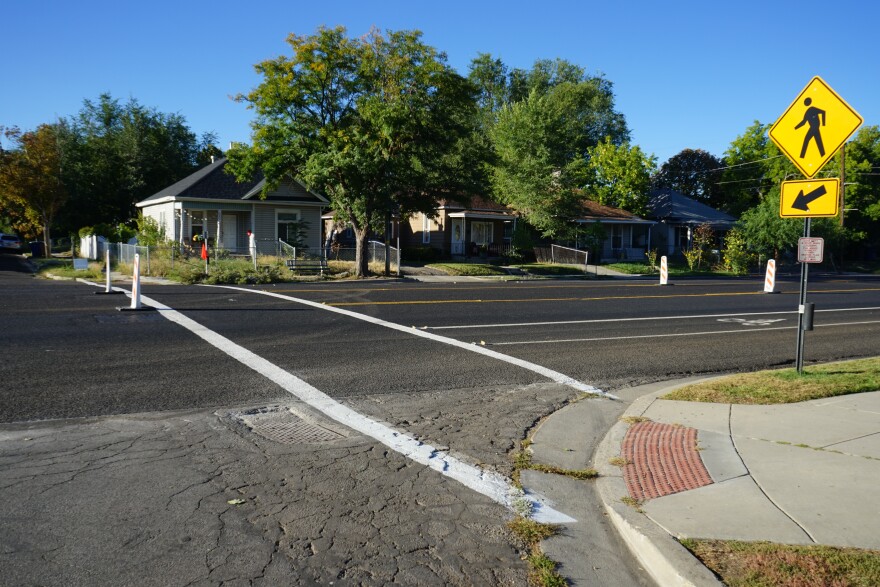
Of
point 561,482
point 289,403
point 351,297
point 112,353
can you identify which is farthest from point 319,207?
point 561,482

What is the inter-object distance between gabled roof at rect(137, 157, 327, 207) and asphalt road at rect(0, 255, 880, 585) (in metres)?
17.1

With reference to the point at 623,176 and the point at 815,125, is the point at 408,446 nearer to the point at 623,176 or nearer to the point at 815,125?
the point at 815,125

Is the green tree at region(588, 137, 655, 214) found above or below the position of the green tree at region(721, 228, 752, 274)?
above

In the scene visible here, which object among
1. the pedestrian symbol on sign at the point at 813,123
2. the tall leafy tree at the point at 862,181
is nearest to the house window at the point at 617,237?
the tall leafy tree at the point at 862,181

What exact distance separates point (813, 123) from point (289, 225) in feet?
101

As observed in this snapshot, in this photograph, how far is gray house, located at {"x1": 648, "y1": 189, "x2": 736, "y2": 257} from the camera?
53.0m

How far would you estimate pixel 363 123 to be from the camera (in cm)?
2755

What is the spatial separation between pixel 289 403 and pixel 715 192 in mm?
69135

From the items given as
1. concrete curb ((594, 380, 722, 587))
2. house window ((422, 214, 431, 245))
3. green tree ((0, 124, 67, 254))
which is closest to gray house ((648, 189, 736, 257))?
house window ((422, 214, 431, 245))

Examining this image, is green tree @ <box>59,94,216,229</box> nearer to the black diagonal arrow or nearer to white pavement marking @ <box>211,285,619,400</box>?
white pavement marking @ <box>211,285,619,400</box>

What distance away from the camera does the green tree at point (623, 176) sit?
171ft

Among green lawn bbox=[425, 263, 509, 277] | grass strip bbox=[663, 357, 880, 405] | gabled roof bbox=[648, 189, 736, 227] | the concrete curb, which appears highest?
gabled roof bbox=[648, 189, 736, 227]

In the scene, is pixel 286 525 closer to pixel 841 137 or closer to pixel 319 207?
pixel 841 137

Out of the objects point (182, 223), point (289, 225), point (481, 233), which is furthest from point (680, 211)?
point (182, 223)
